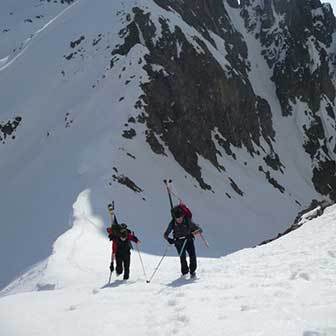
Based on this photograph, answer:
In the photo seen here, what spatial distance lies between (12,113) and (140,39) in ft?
42.9

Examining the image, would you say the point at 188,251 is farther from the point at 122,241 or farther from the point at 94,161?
the point at 94,161

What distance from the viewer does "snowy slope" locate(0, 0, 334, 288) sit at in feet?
97.1

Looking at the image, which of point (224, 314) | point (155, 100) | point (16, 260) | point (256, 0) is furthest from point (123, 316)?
point (256, 0)

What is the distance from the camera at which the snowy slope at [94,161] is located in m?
29.6

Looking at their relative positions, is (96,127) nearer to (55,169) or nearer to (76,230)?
(55,169)

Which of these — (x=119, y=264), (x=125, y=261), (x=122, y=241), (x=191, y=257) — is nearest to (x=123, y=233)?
(x=122, y=241)

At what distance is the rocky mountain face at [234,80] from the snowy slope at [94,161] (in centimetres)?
133

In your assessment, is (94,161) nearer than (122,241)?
No

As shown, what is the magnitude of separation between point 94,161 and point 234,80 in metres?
29.4

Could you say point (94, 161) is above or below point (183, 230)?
above

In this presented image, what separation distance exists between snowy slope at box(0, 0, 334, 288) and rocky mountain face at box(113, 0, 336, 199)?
1.33 metres

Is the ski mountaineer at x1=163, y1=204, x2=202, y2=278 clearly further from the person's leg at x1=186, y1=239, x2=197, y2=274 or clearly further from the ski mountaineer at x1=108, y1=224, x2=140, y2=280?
the ski mountaineer at x1=108, y1=224, x2=140, y2=280

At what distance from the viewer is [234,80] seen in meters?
59.9

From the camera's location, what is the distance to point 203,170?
46719 millimetres
